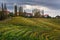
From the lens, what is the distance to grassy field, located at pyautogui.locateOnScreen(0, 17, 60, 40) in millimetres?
6711

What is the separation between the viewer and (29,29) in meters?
6.91

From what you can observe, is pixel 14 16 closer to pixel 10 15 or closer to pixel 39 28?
pixel 10 15

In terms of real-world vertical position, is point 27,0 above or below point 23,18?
above

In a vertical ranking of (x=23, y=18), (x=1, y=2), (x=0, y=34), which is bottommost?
(x=0, y=34)

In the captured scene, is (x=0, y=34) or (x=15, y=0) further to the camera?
(x=15, y=0)

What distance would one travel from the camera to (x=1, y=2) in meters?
7.00

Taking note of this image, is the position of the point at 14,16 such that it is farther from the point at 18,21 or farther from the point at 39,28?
the point at 39,28

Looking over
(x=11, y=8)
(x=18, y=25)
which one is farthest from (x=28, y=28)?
(x=11, y=8)

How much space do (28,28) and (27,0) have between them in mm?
950

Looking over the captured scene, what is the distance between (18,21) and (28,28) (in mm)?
398

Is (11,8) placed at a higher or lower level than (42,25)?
higher

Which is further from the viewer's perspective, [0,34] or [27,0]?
[27,0]

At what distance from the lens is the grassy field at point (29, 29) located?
22.0ft

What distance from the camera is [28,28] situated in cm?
694
